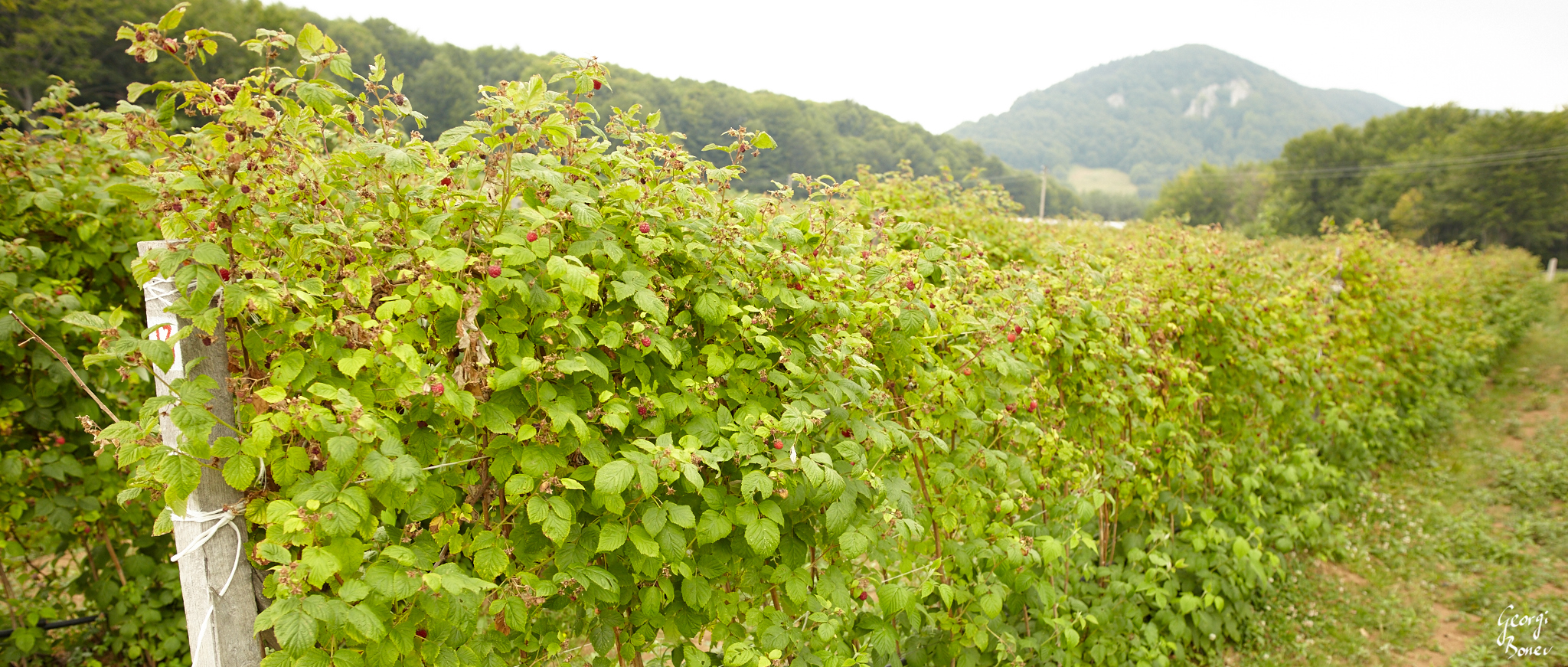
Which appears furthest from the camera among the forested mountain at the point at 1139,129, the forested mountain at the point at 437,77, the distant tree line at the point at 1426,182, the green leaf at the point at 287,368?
the forested mountain at the point at 1139,129

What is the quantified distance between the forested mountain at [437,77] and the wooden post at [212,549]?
4.40 meters

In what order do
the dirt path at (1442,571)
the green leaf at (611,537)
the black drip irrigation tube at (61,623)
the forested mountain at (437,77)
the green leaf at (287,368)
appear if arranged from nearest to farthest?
the green leaf at (287,368), the green leaf at (611,537), the black drip irrigation tube at (61,623), the dirt path at (1442,571), the forested mountain at (437,77)

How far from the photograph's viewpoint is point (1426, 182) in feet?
164

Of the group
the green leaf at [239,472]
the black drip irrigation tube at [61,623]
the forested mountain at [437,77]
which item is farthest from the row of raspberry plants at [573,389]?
the forested mountain at [437,77]

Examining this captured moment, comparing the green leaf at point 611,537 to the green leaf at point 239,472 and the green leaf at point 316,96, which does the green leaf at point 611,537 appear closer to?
the green leaf at point 239,472

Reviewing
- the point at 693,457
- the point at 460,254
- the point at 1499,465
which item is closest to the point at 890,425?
the point at 693,457

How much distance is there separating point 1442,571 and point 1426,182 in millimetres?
60924

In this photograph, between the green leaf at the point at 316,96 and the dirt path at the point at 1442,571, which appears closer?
the green leaf at the point at 316,96

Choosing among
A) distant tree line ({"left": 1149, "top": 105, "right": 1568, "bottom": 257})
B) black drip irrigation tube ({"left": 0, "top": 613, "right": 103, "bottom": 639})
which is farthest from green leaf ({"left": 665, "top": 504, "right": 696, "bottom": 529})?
distant tree line ({"left": 1149, "top": 105, "right": 1568, "bottom": 257})

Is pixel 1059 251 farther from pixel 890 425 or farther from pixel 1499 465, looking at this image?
pixel 1499 465

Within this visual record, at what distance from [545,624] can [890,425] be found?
1.14 meters

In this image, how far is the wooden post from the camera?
1.50 metres

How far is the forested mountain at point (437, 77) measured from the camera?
70.4ft

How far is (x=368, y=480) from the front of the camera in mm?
1521
